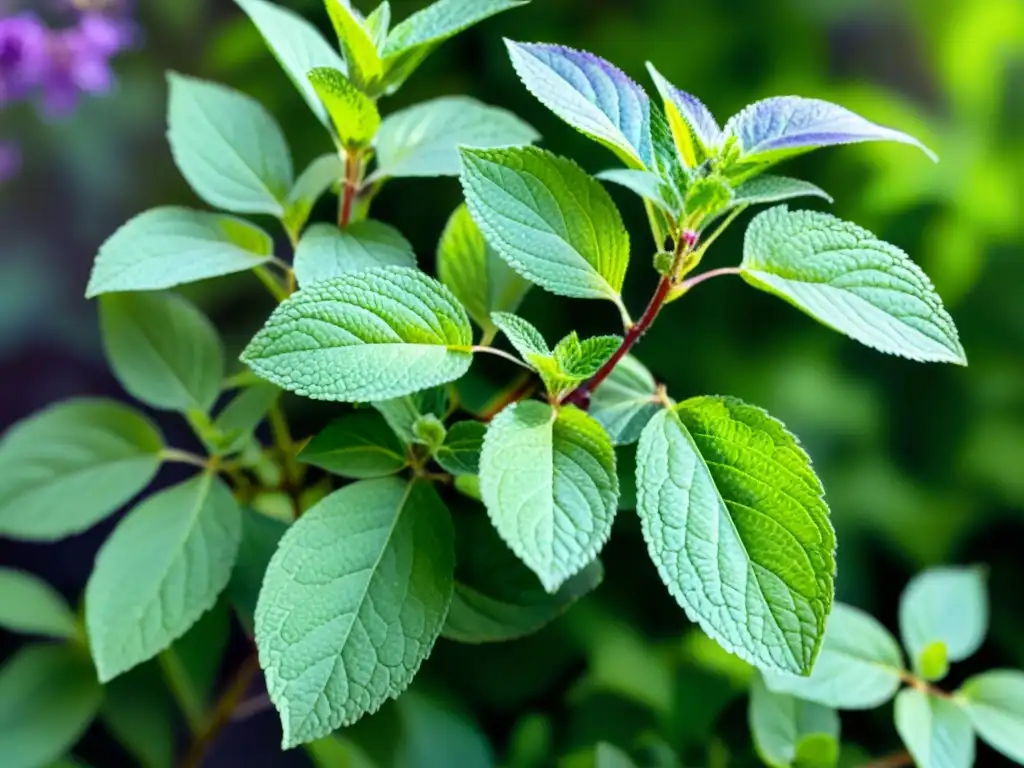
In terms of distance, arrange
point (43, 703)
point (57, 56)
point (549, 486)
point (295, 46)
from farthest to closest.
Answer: point (57, 56)
point (43, 703)
point (295, 46)
point (549, 486)

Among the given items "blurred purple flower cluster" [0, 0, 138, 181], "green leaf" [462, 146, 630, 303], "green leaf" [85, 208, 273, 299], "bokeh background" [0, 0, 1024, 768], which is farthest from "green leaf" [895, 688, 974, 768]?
"blurred purple flower cluster" [0, 0, 138, 181]

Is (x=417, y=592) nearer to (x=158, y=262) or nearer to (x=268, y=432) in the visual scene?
(x=158, y=262)

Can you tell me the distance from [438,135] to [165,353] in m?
0.19

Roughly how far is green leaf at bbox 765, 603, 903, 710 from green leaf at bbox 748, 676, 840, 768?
0.02 metres

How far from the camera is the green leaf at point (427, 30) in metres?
0.37

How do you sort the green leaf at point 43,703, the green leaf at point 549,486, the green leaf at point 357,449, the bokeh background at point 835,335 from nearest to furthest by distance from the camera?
the green leaf at point 549,486 < the green leaf at point 357,449 < the green leaf at point 43,703 < the bokeh background at point 835,335

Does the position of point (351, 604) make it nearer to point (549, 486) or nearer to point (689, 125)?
point (549, 486)

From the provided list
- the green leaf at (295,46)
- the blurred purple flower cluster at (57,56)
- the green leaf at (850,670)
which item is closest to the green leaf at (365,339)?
the green leaf at (295,46)

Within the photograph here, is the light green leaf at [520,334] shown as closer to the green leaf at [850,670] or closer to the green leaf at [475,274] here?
the green leaf at [475,274]

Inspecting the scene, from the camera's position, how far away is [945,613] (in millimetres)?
537

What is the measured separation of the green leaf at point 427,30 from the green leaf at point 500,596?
217 mm

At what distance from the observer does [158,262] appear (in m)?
0.39

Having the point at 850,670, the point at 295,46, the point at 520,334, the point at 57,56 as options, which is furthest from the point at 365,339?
the point at 57,56


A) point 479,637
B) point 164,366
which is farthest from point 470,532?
point 164,366
